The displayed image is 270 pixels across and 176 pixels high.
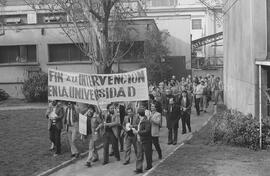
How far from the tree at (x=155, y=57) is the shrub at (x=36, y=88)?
742 centimetres

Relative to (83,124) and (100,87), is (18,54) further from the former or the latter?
(83,124)

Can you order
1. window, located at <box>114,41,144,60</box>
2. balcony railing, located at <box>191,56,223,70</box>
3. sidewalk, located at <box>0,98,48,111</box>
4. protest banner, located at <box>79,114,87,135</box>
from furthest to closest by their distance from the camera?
balcony railing, located at <box>191,56,223,70</box> < window, located at <box>114,41,144,60</box> < sidewalk, located at <box>0,98,48,111</box> < protest banner, located at <box>79,114,87,135</box>

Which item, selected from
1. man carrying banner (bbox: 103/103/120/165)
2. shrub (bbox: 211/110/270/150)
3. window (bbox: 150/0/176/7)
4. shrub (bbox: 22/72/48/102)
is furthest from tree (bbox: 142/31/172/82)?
window (bbox: 150/0/176/7)

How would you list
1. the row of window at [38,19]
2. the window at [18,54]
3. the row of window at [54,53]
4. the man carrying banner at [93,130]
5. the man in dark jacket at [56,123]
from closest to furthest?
the man carrying banner at [93,130]
the man in dark jacket at [56,123]
the row of window at [54,53]
the window at [18,54]
the row of window at [38,19]

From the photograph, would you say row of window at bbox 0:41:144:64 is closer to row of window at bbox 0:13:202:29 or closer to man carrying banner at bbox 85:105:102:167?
row of window at bbox 0:13:202:29

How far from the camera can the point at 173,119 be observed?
15922 mm

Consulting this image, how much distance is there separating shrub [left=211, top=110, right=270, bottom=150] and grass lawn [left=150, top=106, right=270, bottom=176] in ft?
0.96

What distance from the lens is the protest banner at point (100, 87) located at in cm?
1412

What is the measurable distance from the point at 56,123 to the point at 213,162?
4832mm

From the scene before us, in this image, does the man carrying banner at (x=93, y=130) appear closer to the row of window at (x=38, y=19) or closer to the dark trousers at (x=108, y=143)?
the dark trousers at (x=108, y=143)

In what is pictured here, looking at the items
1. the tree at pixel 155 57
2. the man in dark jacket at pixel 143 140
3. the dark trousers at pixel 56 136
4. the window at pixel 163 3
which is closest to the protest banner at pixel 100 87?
the dark trousers at pixel 56 136

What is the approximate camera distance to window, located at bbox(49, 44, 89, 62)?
37812 mm

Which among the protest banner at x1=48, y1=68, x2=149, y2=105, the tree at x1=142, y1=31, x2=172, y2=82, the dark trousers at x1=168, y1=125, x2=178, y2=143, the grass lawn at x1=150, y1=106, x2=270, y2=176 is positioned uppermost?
the tree at x1=142, y1=31, x2=172, y2=82

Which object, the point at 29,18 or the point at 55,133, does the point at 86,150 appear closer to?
the point at 55,133
